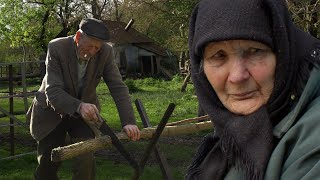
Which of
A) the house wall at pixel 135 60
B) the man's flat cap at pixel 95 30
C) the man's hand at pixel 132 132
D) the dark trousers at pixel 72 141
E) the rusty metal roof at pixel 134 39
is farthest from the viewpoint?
the house wall at pixel 135 60

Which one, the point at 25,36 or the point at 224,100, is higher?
the point at 224,100

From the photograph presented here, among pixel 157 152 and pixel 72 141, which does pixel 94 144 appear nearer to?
pixel 157 152

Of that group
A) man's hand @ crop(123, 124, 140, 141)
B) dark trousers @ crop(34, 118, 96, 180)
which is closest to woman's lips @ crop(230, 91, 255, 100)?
man's hand @ crop(123, 124, 140, 141)

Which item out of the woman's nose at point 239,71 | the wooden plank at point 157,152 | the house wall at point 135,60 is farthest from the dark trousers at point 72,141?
the house wall at point 135,60

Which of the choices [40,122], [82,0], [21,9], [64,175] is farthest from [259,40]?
[21,9]

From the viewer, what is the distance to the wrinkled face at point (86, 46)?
17.5ft

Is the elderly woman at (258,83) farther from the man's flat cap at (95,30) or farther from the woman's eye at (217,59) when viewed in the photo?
the man's flat cap at (95,30)

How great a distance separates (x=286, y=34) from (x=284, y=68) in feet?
0.32

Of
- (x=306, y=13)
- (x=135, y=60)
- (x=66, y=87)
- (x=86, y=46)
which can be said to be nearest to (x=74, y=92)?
(x=66, y=87)

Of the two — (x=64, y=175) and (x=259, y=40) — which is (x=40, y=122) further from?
(x=259, y=40)

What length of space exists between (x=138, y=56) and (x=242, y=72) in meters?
42.0

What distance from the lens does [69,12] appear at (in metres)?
42.9

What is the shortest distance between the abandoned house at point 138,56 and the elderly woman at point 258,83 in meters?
40.0

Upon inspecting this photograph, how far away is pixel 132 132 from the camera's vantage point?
472 centimetres
